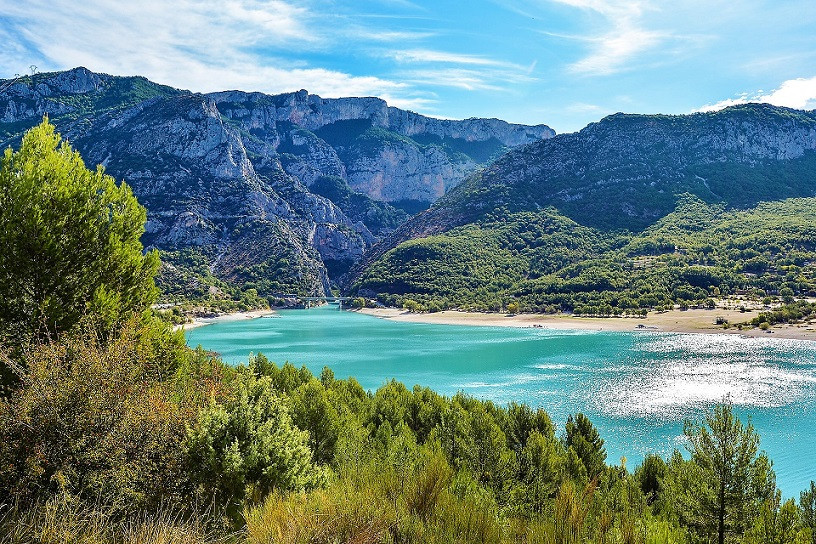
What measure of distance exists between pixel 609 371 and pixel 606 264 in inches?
2065

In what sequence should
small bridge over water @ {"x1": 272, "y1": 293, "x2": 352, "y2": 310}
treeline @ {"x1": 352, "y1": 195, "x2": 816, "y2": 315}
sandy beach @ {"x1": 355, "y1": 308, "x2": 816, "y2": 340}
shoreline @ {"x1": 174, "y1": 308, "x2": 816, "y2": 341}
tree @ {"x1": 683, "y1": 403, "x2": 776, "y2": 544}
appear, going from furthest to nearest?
small bridge over water @ {"x1": 272, "y1": 293, "x2": 352, "y2": 310}
treeline @ {"x1": 352, "y1": 195, "x2": 816, "y2": 315}
shoreline @ {"x1": 174, "y1": 308, "x2": 816, "y2": 341}
sandy beach @ {"x1": 355, "y1": 308, "x2": 816, "y2": 340}
tree @ {"x1": 683, "y1": 403, "x2": 776, "y2": 544}

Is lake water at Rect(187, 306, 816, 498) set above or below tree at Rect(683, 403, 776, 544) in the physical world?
below

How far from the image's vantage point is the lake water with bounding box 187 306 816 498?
25.0 metres

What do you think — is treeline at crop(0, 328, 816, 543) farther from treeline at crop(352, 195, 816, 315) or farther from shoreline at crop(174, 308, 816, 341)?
treeline at crop(352, 195, 816, 315)

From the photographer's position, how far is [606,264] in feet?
286

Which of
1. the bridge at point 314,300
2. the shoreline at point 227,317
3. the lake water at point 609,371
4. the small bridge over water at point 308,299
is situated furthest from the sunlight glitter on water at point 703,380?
the small bridge over water at point 308,299

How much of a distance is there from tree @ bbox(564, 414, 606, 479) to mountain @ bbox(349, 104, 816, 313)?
58268mm

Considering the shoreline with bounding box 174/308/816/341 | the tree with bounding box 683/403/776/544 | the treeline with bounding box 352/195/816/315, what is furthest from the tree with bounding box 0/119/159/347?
the treeline with bounding box 352/195/816/315

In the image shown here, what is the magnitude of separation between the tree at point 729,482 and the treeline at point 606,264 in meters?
64.5

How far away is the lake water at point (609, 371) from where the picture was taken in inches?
986

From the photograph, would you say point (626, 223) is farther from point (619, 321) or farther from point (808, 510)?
point (808, 510)

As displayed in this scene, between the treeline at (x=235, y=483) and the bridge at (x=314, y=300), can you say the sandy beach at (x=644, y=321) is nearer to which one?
the bridge at (x=314, y=300)

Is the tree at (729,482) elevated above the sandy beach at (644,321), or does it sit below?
above

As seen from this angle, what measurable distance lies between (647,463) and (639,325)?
52819 millimetres
